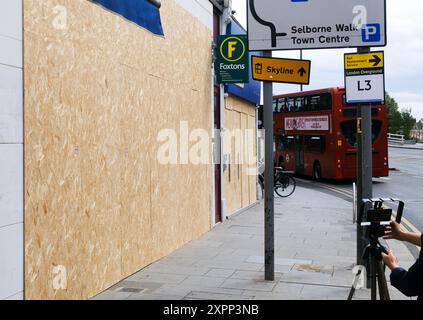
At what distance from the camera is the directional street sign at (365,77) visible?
686 centimetres

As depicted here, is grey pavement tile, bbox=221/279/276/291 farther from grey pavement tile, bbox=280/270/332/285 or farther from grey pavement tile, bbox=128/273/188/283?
grey pavement tile, bbox=128/273/188/283

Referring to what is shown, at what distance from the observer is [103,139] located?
6410mm

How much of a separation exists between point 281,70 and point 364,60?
41.3 inches

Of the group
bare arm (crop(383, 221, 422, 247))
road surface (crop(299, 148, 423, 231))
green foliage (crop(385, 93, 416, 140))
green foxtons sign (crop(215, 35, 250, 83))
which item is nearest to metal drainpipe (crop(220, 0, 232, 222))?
green foxtons sign (crop(215, 35, 250, 83))

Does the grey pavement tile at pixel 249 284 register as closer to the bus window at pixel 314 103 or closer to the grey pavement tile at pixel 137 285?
the grey pavement tile at pixel 137 285

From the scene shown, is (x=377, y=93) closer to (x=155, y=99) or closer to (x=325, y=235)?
(x=155, y=99)

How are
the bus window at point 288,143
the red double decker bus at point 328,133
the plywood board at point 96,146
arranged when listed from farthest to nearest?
the bus window at point 288,143 → the red double decker bus at point 328,133 → the plywood board at point 96,146

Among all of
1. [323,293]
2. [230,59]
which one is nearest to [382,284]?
[323,293]

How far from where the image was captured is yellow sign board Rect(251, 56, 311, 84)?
23.1 ft

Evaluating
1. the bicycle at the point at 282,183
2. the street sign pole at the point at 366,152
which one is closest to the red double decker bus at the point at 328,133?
the bicycle at the point at 282,183

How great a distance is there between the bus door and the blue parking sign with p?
1799 cm

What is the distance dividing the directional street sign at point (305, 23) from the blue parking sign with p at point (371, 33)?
0.06 metres

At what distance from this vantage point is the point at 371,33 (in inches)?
275
